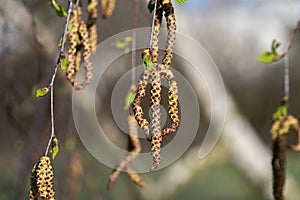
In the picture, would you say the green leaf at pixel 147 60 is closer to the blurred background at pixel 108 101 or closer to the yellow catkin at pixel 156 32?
the yellow catkin at pixel 156 32

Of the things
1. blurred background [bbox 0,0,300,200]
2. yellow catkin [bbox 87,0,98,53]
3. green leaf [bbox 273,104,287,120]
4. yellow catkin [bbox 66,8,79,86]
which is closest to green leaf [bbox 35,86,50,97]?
yellow catkin [bbox 66,8,79,86]

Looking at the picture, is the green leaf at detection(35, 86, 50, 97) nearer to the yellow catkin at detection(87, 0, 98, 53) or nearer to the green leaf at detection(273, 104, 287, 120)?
the yellow catkin at detection(87, 0, 98, 53)

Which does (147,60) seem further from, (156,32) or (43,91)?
(43,91)

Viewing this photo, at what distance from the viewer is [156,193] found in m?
2.74

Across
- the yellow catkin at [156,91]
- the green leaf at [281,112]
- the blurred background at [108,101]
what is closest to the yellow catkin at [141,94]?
the yellow catkin at [156,91]

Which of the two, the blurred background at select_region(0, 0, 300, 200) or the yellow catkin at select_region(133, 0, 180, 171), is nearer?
the yellow catkin at select_region(133, 0, 180, 171)

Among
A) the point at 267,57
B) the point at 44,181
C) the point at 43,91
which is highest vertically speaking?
the point at 267,57

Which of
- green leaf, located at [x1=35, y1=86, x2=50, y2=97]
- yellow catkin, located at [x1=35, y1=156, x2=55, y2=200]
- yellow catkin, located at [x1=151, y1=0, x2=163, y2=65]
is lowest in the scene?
yellow catkin, located at [x1=35, y1=156, x2=55, y2=200]

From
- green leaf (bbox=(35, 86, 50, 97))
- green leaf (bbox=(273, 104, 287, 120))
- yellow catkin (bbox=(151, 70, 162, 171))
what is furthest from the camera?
green leaf (bbox=(273, 104, 287, 120))

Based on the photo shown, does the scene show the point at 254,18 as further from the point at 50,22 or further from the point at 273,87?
the point at 273,87

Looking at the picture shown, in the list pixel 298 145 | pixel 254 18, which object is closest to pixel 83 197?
pixel 254 18

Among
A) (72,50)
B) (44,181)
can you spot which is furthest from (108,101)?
(44,181)

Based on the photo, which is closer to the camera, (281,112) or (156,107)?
(156,107)

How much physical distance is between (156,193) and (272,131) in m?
2.03
